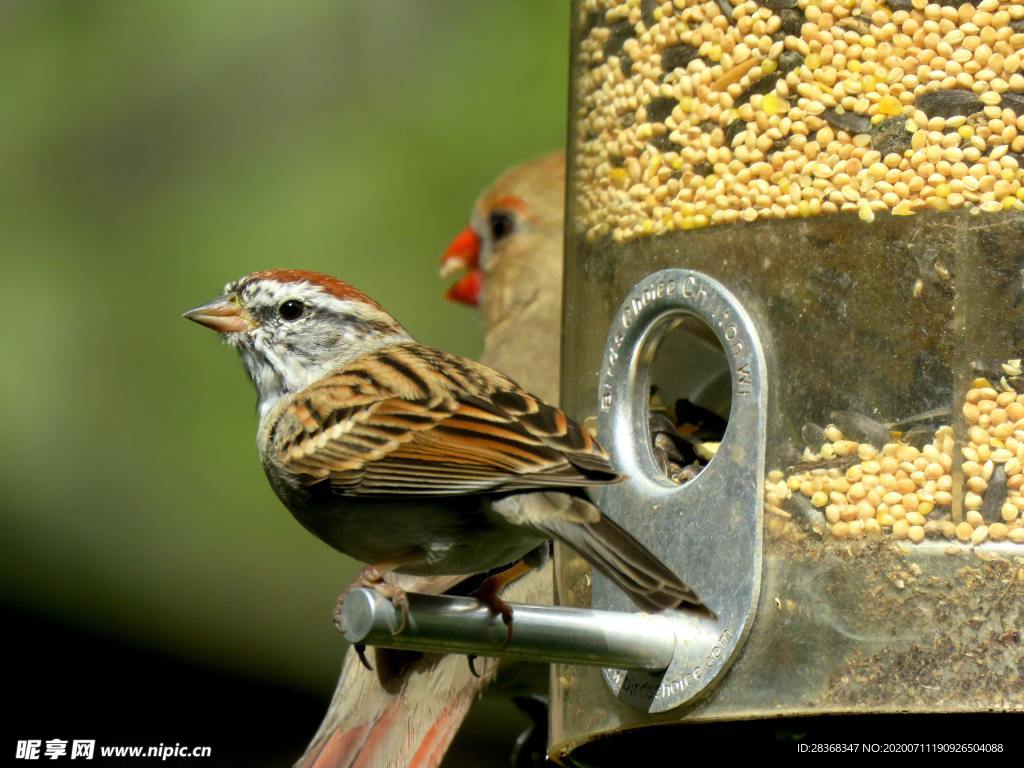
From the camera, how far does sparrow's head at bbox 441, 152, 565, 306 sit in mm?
5895

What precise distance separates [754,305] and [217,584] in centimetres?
345

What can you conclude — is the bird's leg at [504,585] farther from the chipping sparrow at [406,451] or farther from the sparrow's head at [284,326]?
the sparrow's head at [284,326]

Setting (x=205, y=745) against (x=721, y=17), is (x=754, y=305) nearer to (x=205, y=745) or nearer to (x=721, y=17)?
(x=721, y=17)

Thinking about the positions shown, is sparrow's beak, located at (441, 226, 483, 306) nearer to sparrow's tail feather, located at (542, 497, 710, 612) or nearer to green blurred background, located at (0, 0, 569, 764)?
green blurred background, located at (0, 0, 569, 764)

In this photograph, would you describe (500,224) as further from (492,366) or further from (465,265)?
(492,366)

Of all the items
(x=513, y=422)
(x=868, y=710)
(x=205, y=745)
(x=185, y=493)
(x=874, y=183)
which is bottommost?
(x=205, y=745)

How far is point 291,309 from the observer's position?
159 inches

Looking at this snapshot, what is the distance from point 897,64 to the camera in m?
3.18

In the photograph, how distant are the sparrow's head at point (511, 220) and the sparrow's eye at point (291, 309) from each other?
195 cm

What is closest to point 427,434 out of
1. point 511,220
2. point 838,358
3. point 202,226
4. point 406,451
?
point 406,451

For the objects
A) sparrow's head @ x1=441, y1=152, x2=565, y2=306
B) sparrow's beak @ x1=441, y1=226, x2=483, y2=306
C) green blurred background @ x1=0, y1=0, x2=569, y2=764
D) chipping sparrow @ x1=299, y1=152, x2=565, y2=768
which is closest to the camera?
chipping sparrow @ x1=299, y1=152, x2=565, y2=768

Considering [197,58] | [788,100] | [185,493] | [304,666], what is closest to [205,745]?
[304,666]

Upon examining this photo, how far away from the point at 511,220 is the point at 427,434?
275 centimetres

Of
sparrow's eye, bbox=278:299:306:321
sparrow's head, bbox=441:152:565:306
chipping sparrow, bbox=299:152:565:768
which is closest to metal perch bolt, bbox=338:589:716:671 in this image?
chipping sparrow, bbox=299:152:565:768
